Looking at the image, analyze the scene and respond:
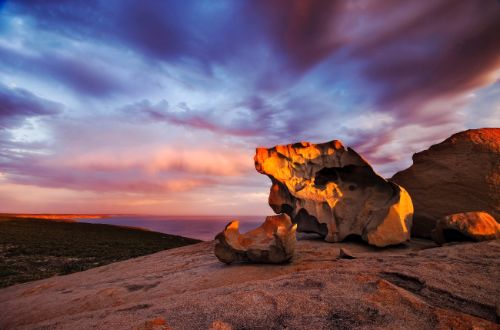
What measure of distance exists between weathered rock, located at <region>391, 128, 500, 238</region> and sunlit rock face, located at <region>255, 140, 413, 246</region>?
150 cm

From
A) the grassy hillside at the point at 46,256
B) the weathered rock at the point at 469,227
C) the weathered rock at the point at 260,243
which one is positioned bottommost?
the grassy hillside at the point at 46,256

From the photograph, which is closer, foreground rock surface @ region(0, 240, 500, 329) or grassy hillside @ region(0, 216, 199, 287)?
foreground rock surface @ region(0, 240, 500, 329)

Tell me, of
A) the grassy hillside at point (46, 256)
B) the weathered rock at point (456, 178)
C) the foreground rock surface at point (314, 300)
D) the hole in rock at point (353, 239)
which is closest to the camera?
the foreground rock surface at point (314, 300)

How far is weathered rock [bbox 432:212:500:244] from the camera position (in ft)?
24.7

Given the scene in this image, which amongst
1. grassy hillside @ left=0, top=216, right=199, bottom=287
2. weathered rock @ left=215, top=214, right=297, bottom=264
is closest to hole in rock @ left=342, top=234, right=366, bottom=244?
weathered rock @ left=215, top=214, right=297, bottom=264

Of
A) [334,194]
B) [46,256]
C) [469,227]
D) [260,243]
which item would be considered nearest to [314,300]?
[260,243]

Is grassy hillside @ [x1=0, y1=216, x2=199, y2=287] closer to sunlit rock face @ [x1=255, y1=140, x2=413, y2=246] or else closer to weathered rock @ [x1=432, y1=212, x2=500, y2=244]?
sunlit rock face @ [x1=255, y1=140, x2=413, y2=246]

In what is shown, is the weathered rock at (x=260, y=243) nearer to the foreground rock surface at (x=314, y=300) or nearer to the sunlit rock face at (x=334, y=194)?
the foreground rock surface at (x=314, y=300)

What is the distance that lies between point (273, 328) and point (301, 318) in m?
0.35

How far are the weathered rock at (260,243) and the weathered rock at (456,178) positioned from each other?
18.5 ft

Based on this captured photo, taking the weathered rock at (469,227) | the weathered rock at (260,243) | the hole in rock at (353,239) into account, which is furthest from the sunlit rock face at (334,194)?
Result: the weathered rock at (260,243)

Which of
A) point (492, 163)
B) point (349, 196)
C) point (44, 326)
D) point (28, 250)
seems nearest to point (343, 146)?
point (349, 196)

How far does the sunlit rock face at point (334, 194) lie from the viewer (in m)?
9.15

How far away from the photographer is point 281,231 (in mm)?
7305
